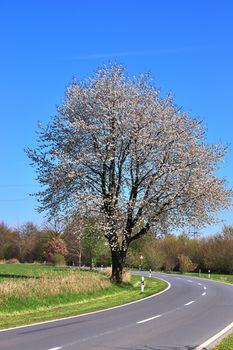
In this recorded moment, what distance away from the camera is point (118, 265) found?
3312 cm

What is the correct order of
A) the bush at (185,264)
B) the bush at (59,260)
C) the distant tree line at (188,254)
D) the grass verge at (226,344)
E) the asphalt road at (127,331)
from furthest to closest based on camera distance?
the bush at (59,260), the bush at (185,264), the distant tree line at (188,254), the asphalt road at (127,331), the grass verge at (226,344)

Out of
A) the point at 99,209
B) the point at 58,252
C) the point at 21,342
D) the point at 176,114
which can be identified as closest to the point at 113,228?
the point at 99,209

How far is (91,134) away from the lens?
3238 cm

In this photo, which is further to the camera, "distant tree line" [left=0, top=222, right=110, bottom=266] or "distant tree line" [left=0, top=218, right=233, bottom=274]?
"distant tree line" [left=0, top=222, right=110, bottom=266]

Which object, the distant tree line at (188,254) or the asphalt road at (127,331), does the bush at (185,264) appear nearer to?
the distant tree line at (188,254)

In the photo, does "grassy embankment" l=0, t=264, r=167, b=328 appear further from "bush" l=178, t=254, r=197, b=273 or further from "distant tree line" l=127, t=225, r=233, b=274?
"bush" l=178, t=254, r=197, b=273

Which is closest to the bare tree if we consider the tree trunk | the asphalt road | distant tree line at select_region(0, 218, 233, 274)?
the tree trunk

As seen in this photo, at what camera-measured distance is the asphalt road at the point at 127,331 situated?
1157cm

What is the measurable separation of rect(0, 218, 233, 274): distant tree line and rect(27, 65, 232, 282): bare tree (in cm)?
2939

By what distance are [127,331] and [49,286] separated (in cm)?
890

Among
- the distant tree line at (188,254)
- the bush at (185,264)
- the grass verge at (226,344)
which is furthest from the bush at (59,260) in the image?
the grass verge at (226,344)

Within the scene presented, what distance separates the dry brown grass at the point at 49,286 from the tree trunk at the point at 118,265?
4.22 meters

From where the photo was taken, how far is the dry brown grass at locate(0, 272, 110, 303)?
19922mm

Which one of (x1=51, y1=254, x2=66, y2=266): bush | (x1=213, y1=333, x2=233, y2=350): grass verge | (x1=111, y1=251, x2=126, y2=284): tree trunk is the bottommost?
(x1=213, y1=333, x2=233, y2=350): grass verge
